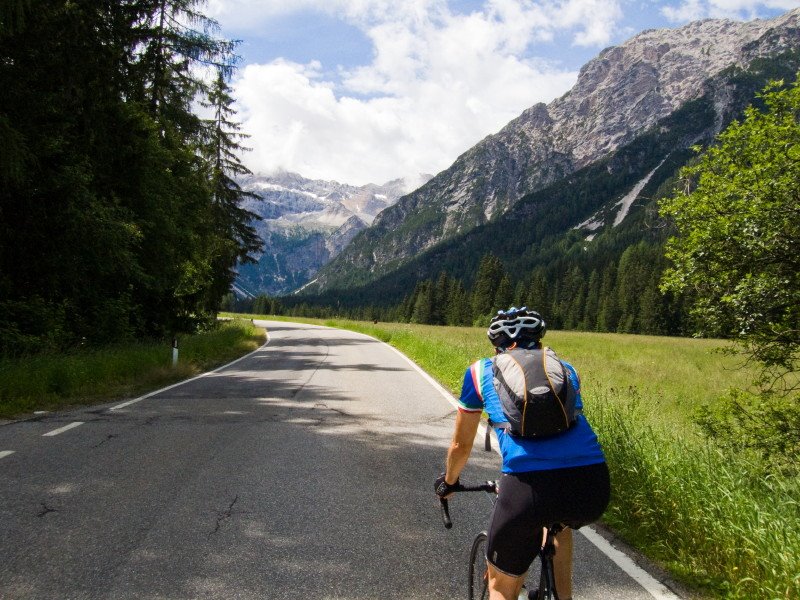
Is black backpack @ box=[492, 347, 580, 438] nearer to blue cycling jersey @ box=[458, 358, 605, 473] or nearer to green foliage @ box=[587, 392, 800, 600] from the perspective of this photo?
blue cycling jersey @ box=[458, 358, 605, 473]

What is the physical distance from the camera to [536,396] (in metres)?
2.25

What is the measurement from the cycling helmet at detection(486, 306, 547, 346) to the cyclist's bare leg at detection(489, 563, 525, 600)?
1054 mm

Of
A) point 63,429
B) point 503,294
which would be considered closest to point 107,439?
point 63,429

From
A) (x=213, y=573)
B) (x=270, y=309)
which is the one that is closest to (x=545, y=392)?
(x=213, y=573)

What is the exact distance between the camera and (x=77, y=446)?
638 cm

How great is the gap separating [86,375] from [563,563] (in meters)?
11.1

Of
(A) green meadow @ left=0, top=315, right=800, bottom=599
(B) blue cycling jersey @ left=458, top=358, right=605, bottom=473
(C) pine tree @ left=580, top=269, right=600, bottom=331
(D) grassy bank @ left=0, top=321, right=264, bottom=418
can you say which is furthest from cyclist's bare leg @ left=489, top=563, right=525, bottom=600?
(C) pine tree @ left=580, top=269, right=600, bottom=331

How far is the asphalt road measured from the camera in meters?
3.30

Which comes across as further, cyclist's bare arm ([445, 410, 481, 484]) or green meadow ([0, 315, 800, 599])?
green meadow ([0, 315, 800, 599])

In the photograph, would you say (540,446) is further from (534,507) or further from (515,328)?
(515,328)

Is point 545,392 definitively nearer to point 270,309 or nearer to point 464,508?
point 464,508

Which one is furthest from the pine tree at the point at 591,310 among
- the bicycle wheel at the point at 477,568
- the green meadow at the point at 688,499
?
the bicycle wheel at the point at 477,568

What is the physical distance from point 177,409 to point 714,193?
9.60 metres

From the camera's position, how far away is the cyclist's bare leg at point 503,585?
2.21m
